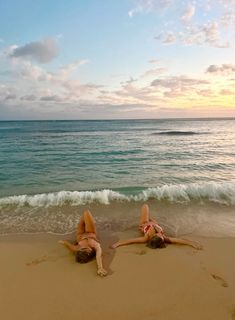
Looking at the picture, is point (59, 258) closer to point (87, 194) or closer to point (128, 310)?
point (128, 310)

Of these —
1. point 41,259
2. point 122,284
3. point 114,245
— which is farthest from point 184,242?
point 41,259

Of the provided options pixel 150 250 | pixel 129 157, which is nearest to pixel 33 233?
pixel 150 250

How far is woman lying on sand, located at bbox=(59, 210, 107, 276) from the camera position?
597 cm

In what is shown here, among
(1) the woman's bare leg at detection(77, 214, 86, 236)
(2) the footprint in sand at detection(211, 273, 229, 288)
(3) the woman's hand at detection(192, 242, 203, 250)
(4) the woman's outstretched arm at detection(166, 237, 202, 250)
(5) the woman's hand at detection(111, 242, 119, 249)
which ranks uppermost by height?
(1) the woman's bare leg at detection(77, 214, 86, 236)

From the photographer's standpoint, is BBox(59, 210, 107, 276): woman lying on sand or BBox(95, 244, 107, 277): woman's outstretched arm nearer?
BBox(95, 244, 107, 277): woman's outstretched arm

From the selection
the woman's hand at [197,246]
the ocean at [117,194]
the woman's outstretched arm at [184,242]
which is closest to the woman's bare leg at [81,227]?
the ocean at [117,194]

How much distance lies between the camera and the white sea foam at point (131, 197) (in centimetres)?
1039

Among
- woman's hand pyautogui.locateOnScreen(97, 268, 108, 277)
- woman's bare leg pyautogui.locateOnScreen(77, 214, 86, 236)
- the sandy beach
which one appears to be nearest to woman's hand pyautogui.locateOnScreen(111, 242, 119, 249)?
the sandy beach

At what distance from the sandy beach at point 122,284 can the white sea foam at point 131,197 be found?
3.55 meters

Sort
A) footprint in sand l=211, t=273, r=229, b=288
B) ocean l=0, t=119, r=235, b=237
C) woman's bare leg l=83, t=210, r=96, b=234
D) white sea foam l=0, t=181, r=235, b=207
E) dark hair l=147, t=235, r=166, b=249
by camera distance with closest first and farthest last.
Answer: footprint in sand l=211, t=273, r=229, b=288
dark hair l=147, t=235, r=166, b=249
woman's bare leg l=83, t=210, r=96, b=234
ocean l=0, t=119, r=235, b=237
white sea foam l=0, t=181, r=235, b=207

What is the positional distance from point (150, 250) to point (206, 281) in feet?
5.07

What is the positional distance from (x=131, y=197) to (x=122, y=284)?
5.80m

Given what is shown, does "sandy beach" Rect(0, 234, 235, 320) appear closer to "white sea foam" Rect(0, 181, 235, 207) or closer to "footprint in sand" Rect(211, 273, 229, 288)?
"footprint in sand" Rect(211, 273, 229, 288)

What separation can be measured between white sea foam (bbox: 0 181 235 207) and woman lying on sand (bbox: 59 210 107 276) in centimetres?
319
